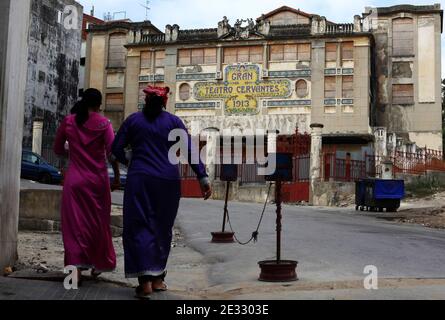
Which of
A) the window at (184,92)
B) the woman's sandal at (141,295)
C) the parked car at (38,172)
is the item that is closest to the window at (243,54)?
the window at (184,92)

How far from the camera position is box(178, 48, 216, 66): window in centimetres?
3325

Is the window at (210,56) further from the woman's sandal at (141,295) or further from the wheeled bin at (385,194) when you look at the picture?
the woman's sandal at (141,295)

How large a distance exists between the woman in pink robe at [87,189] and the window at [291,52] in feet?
91.6

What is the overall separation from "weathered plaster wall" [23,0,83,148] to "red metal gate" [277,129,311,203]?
16.6m

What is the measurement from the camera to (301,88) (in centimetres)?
3172

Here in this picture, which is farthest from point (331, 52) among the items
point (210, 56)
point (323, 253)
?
point (323, 253)

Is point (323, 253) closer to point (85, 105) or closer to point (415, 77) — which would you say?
point (85, 105)

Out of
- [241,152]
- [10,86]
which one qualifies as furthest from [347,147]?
[10,86]

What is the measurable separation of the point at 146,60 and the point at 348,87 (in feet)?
41.5

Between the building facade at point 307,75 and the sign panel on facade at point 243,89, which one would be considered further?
the sign panel on facade at point 243,89

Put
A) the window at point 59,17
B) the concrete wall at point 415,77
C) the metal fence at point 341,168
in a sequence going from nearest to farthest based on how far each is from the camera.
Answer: the metal fence at point 341,168 < the concrete wall at point 415,77 < the window at point 59,17

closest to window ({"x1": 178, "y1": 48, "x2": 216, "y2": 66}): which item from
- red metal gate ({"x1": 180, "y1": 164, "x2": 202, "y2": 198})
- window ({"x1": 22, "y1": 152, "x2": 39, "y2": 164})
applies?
red metal gate ({"x1": 180, "y1": 164, "x2": 202, "y2": 198})

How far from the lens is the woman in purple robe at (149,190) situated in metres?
4.39

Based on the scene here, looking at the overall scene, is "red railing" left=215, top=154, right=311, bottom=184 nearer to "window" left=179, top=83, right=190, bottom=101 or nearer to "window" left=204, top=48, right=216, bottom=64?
"window" left=179, top=83, right=190, bottom=101
